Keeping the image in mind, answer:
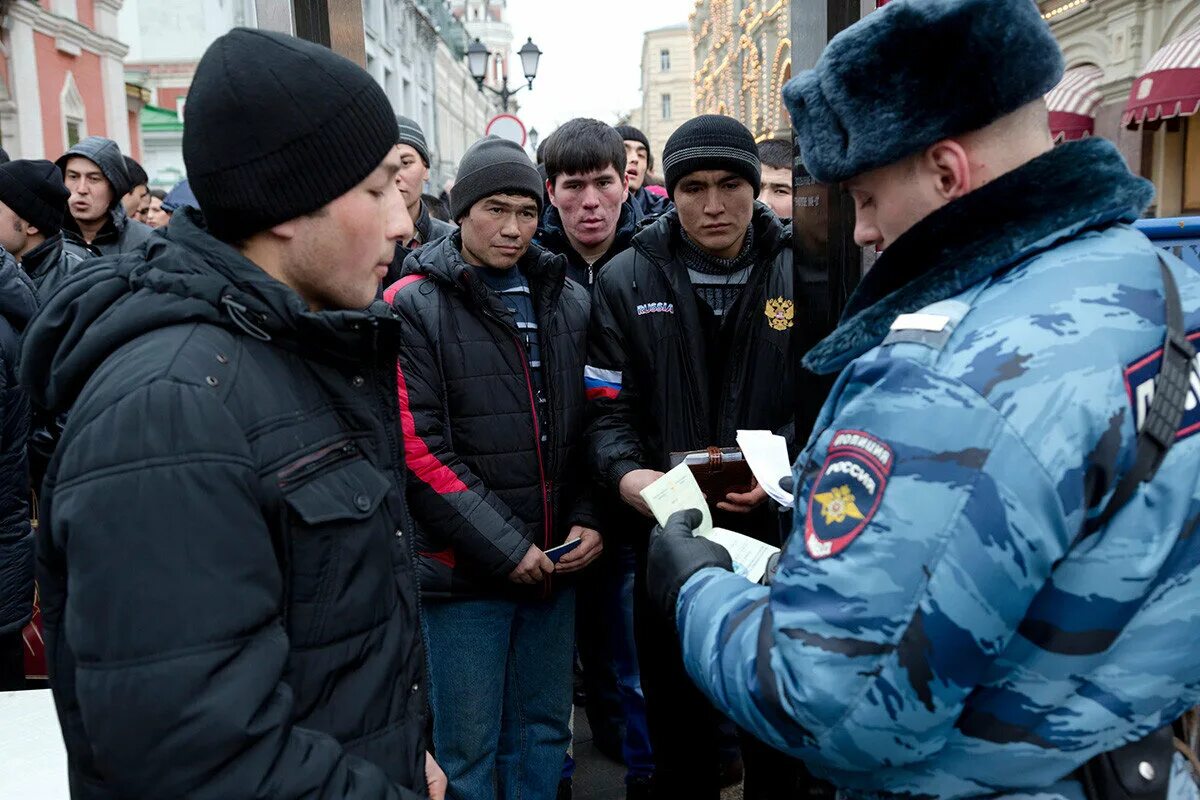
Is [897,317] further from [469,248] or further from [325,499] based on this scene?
[469,248]

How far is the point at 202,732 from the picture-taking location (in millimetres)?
1112

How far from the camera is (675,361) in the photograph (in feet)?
9.26

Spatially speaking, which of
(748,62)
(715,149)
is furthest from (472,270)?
(748,62)

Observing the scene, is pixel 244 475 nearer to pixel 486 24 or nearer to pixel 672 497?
pixel 672 497

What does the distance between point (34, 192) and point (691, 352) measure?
2968 millimetres

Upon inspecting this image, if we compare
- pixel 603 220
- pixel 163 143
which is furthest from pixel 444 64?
pixel 603 220

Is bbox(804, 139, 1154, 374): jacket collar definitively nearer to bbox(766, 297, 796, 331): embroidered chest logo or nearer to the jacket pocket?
the jacket pocket

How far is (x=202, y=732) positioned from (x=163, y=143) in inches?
1065

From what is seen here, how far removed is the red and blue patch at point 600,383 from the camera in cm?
290

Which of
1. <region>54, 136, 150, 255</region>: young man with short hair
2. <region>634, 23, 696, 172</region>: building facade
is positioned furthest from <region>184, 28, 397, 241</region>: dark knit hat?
<region>634, 23, 696, 172</region>: building facade

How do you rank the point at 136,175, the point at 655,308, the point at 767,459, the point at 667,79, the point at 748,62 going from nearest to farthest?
the point at 767,459, the point at 655,308, the point at 136,175, the point at 748,62, the point at 667,79

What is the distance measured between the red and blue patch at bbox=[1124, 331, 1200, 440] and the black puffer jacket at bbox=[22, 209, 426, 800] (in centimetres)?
106

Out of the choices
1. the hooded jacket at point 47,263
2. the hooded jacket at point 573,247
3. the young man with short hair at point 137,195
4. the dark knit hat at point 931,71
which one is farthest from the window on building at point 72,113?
the dark knit hat at point 931,71

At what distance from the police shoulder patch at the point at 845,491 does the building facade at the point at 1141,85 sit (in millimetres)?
11346
